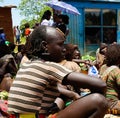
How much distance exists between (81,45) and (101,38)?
2.33ft

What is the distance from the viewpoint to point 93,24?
13.9m

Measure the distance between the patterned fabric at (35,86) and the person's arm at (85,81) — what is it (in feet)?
0.18

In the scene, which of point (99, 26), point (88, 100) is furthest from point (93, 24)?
point (88, 100)

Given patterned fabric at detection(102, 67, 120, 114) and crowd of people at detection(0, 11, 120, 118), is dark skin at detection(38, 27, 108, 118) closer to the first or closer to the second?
crowd of people at detection(0, 11, 120, 118)

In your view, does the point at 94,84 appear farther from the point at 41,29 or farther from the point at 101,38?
the point at 101,38

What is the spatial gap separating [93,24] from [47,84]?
33.7 feet

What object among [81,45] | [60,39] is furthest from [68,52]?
[81,45]

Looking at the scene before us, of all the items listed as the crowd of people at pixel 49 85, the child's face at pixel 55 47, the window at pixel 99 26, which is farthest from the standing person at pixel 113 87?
the window at pixel 99 26

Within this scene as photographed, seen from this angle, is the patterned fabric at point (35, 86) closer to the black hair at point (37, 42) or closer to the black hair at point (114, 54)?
the black hair at point (37, 42)

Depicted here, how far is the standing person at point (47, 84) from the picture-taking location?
3650 mm

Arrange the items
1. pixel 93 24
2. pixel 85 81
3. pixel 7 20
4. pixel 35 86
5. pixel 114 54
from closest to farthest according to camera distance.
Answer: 1. pixel 85 81
2. pixel 35 86
3. pixel 114 54
4. pixel 93 24
5. pixel 7 20

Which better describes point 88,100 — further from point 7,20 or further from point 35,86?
point 7,20

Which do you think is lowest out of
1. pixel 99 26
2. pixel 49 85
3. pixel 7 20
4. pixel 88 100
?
pixel 7 20

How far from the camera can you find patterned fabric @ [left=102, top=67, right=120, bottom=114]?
541 cm
